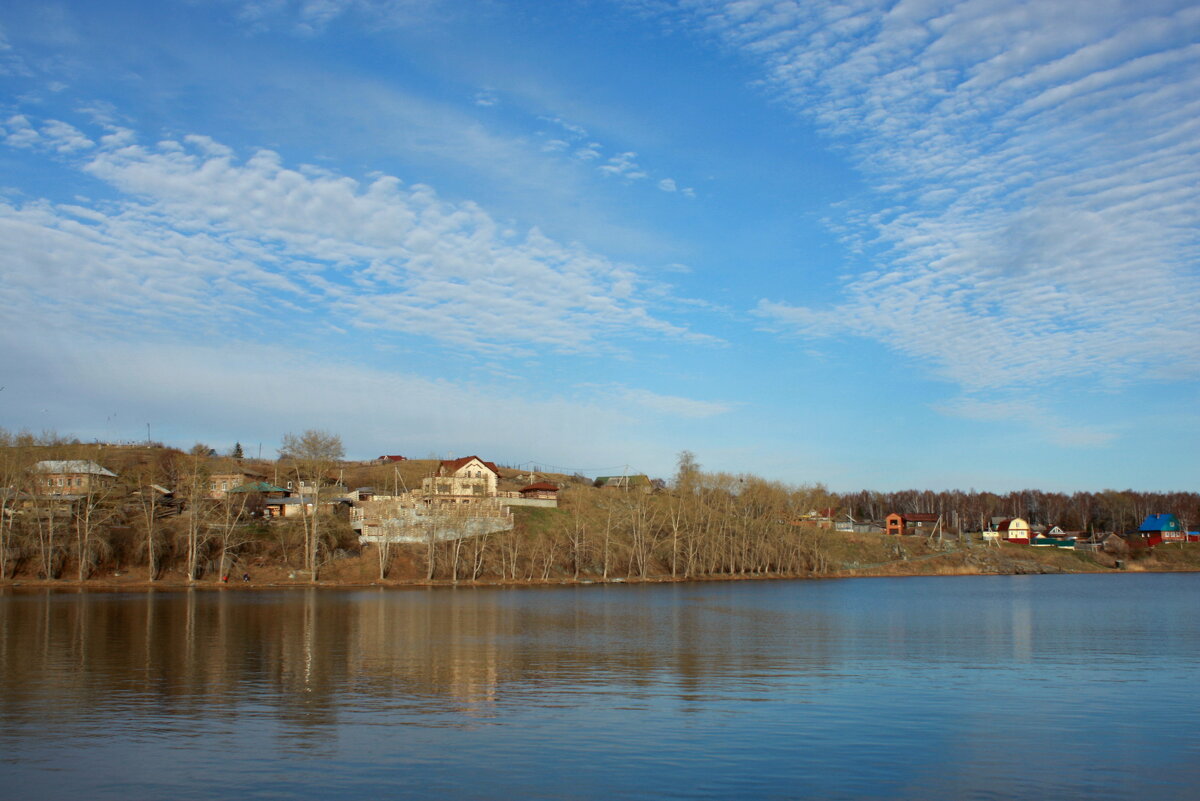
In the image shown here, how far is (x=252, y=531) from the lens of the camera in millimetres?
102500

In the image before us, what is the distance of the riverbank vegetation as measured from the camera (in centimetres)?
8956

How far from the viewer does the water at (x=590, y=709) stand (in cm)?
1700

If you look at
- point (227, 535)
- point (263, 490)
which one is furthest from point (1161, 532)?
point (227, 535)

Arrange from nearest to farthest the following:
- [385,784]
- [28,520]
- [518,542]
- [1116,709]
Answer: [385,784] → [1116,709] → [28,520] → [518,542]

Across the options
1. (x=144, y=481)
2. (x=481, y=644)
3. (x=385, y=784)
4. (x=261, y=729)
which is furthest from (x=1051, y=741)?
(x=144, y=481)

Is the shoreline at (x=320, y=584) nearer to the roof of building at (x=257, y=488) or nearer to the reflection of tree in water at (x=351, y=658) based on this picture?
the reflection of tree in water at (x=351, y=658)

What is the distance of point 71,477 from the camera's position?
348 feet

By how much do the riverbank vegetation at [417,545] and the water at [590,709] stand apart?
42785mm

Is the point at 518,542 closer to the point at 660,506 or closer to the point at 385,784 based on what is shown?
the point at 660,506

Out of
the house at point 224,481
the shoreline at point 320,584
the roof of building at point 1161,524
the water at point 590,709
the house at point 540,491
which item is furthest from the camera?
the roof of building at point 1161,524

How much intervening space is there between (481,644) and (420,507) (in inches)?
2561

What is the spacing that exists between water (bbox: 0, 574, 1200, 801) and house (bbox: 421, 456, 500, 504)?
6132 cm

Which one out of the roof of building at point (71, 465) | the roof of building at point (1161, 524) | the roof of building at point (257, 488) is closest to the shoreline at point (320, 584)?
the roof of building at point (71, 465)

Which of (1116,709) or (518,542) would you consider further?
(518,542)
